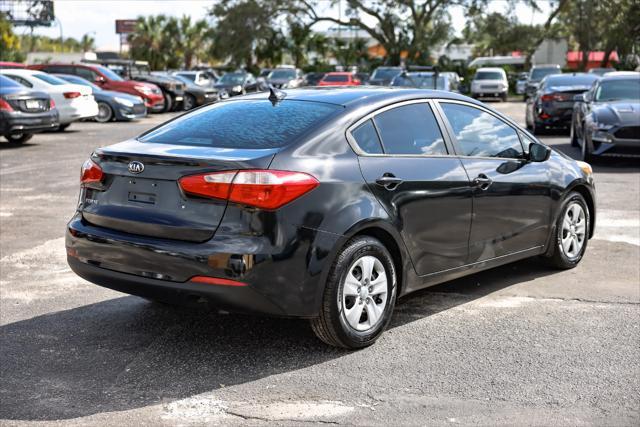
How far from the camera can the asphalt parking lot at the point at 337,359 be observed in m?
4.39

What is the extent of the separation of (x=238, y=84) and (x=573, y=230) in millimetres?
34977

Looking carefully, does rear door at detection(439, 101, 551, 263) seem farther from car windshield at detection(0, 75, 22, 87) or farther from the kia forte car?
car windshield at detection(0, 75, 22, 87)

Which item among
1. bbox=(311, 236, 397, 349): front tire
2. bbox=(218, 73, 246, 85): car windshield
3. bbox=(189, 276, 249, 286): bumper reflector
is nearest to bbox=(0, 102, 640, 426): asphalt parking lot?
bbox=(311, 236, 397, 349): front tire

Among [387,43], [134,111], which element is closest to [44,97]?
[134,111]

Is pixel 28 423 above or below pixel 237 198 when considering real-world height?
below

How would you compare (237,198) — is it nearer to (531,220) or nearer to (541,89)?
(531,220)

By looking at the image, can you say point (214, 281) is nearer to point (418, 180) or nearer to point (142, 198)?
point (142, 198)

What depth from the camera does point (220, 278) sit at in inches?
191

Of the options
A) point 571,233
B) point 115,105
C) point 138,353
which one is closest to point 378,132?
point 138,353

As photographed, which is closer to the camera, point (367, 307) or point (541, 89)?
point (367, 307)

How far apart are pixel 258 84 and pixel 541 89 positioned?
20.0m

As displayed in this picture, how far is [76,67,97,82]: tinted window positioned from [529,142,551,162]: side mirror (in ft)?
76.0

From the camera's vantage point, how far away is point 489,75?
46188mm

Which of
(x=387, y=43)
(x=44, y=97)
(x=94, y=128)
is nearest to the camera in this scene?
(x=44, y=97)
